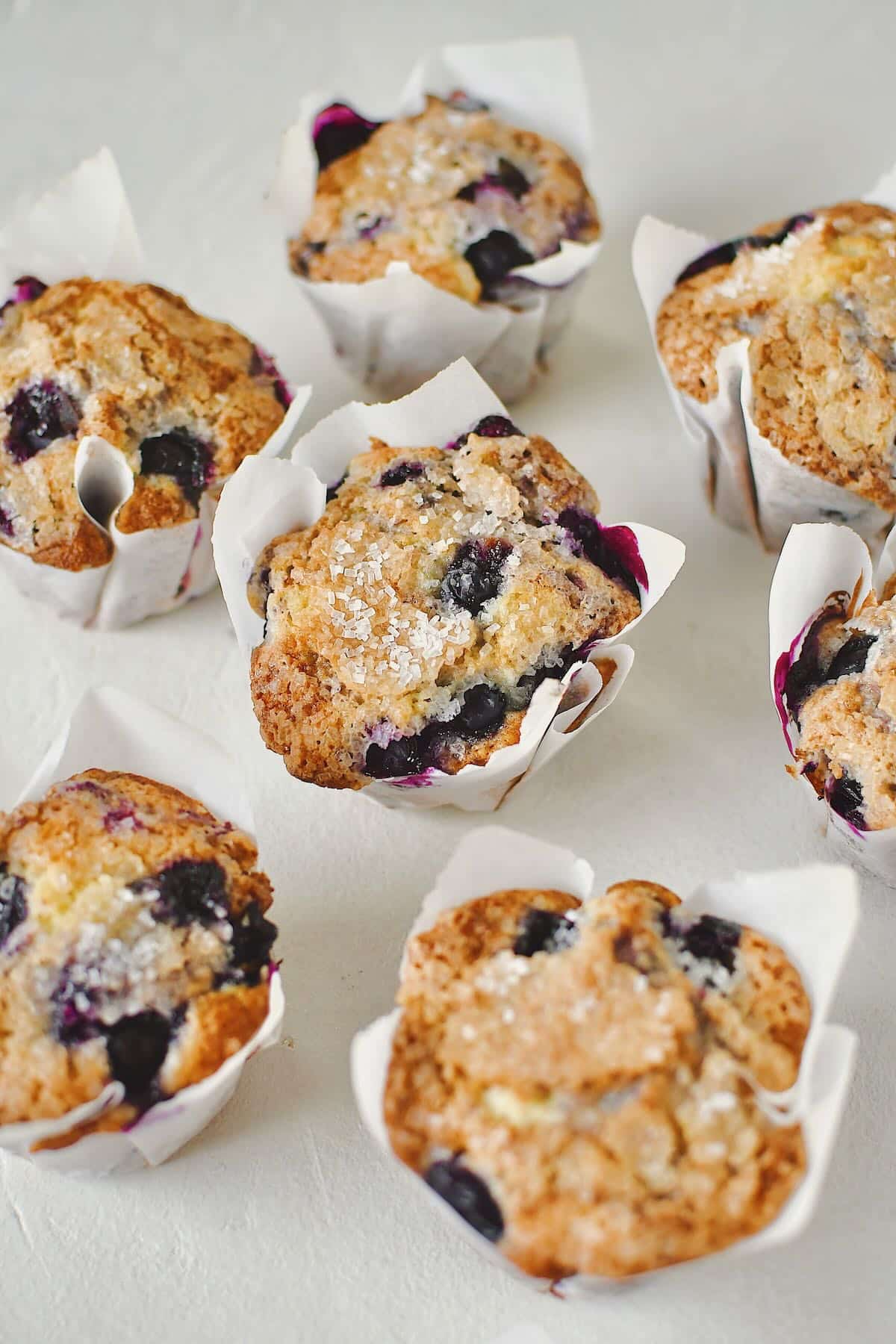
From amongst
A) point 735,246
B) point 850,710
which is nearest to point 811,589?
point 850,710

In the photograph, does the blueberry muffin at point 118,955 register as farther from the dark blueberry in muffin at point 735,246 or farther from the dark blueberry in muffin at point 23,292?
the dark blueberry in muffin at point 735,246

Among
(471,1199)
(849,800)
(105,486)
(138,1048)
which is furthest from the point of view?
(105,486)

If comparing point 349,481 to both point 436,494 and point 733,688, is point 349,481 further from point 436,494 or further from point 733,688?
point 733,688

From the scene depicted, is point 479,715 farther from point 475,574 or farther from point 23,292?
point 23,292

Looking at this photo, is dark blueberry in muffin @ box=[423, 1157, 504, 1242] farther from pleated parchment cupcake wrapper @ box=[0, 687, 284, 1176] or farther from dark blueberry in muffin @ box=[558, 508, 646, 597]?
dark blueberry in muffin @ box=[558, 508, 646, 597]

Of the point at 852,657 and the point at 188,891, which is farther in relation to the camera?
the point at 852,657

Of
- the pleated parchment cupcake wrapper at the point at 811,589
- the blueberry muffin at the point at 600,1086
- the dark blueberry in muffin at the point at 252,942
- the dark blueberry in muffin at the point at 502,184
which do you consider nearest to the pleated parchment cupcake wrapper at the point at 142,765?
the dark blueberry in muffin at the point at 252,942
